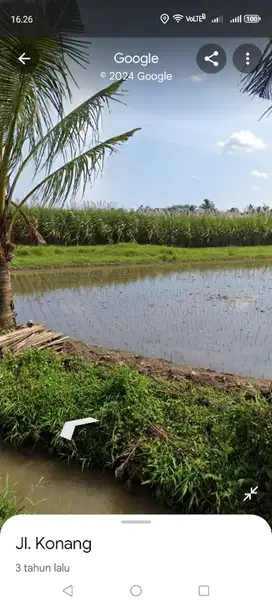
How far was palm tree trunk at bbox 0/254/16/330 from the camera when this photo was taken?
3.52 metres

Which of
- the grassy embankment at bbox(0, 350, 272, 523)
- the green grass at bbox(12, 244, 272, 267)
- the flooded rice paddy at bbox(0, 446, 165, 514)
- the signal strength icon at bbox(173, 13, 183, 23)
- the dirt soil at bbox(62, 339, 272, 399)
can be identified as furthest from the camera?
the green grass at bbox(12, 244, 272, 267)

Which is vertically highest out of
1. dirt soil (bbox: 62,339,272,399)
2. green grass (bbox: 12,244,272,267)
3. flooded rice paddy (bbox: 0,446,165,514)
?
green grass (bbox: 12,244,272,267)

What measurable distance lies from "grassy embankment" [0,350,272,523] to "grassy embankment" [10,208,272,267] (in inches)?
70.8

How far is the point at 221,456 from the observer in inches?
69.4

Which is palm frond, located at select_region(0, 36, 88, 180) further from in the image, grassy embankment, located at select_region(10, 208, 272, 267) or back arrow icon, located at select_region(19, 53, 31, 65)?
grassy embankment, located at select_region(10, 208, 272, 267)

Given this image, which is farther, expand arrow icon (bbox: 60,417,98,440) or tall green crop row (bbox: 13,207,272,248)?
tall green crop row (bbox: 13,207,272,248)

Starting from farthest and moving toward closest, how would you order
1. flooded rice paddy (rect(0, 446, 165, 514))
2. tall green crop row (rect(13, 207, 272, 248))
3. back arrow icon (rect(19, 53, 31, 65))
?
tall green crop row (rect(13, 207, 272, 248)), flooded rice paddy (rect(0, 446, 165, 514)), back arrow icon (rect(19, 53, 31, 65))

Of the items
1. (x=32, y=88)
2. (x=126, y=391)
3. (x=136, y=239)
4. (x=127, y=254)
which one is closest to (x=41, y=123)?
(x=32, y=88)
